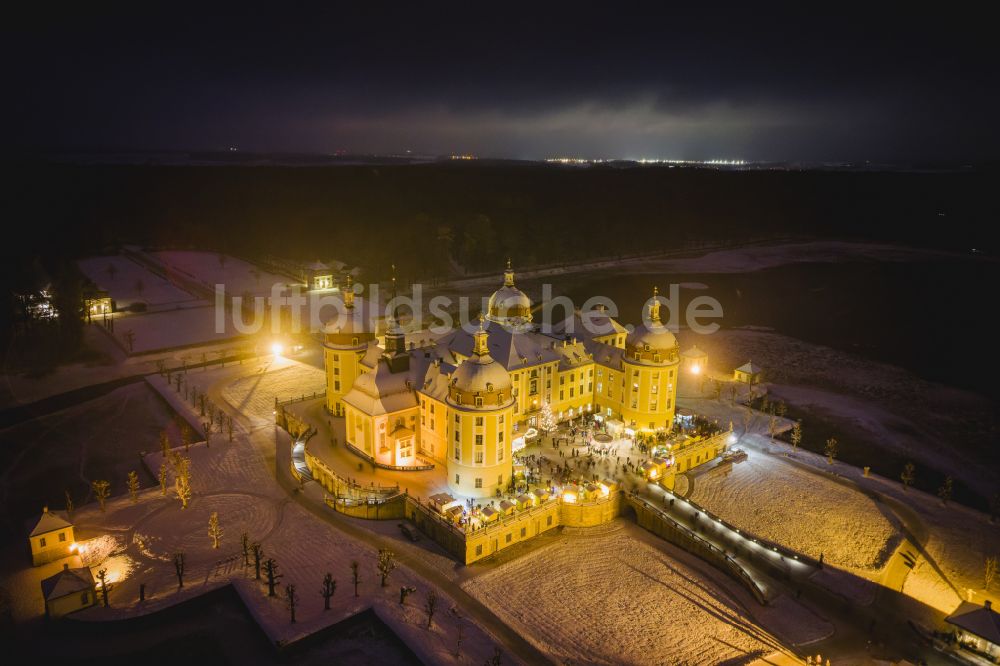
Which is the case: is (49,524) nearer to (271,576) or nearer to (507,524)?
(271,576)

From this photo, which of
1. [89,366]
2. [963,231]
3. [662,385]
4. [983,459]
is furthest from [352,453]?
[963,231]

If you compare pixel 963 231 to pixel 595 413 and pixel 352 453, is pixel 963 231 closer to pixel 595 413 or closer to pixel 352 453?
pixel 595 413

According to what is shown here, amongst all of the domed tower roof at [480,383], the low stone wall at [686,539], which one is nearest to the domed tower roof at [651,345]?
the low stone wall at [686,539]

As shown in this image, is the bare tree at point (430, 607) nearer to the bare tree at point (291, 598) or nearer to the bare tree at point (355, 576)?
the bare tree at point (355, 576)

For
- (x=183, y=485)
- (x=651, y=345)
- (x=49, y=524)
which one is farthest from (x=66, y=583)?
(x=651, y=345)

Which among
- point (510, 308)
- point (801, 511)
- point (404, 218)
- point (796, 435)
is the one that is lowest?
point (801, 511)

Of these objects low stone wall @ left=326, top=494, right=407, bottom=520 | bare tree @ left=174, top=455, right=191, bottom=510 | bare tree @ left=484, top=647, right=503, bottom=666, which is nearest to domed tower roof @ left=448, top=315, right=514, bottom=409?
low stone wall @ left=326, top=494, right=407, bottom=520

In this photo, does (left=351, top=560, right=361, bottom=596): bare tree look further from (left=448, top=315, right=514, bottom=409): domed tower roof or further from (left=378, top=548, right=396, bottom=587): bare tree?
(left=448, top=315, right=514, bottom=409): domed tower roof
